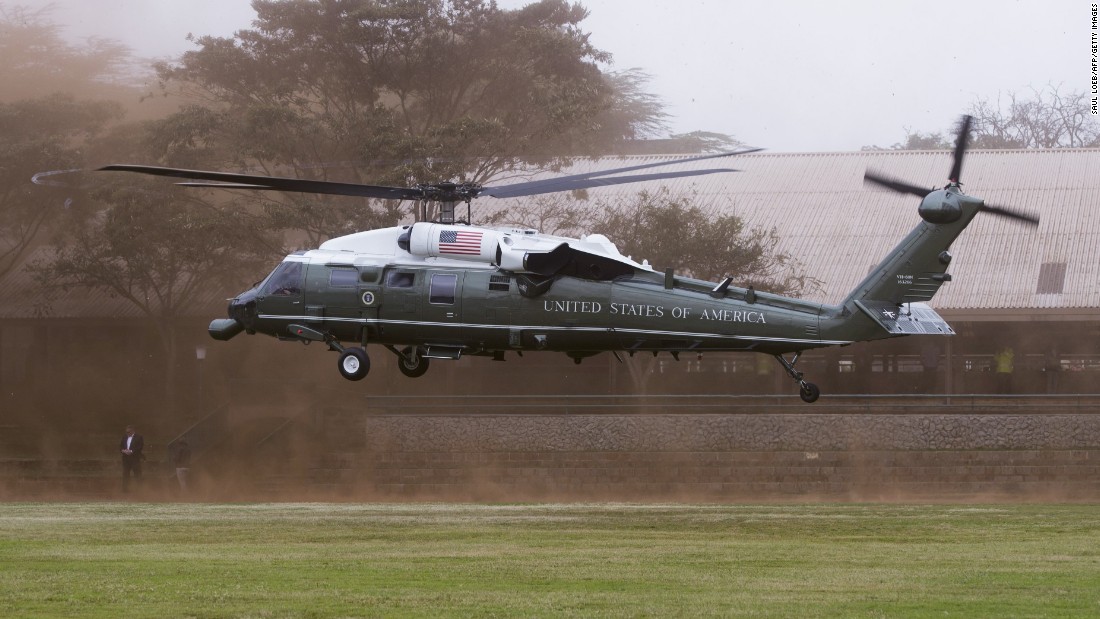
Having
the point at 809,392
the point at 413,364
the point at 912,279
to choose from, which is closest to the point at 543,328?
the point at 413,364

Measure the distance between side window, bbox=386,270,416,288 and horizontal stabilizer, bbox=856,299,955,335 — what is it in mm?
6697

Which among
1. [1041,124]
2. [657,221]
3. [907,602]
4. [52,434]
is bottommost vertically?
[52,434]

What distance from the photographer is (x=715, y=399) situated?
139ft

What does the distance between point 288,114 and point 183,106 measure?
3.64 m

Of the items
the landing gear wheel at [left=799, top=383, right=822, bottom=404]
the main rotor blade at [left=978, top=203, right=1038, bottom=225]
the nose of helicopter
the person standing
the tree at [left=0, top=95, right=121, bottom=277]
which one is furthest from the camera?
the tree at [left=0, top=95, right=121, bottom=277]

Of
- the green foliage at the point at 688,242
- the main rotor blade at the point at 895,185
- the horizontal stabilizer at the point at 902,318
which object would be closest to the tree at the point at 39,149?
the green foliage at the point at 688,242

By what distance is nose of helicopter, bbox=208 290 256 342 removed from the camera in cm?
2386

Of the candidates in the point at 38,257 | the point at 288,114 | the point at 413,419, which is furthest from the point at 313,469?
the point at 38,257

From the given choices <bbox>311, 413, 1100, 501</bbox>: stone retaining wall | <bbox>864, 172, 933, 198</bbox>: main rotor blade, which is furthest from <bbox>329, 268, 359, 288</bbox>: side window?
<bbox>311, 413, 1100, 501</bbox>: stone retaining wall

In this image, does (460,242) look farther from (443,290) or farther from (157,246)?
(157,246)

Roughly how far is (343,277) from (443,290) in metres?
1.71

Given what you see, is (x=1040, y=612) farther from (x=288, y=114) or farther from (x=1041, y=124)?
(x=1041, y=124)

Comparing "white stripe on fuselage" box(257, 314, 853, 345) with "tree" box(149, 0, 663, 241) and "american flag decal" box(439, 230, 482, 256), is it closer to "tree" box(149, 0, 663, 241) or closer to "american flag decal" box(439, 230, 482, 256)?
"american flag decal" box(439, 230, 482, 256)

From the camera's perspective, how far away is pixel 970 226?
46969mm
